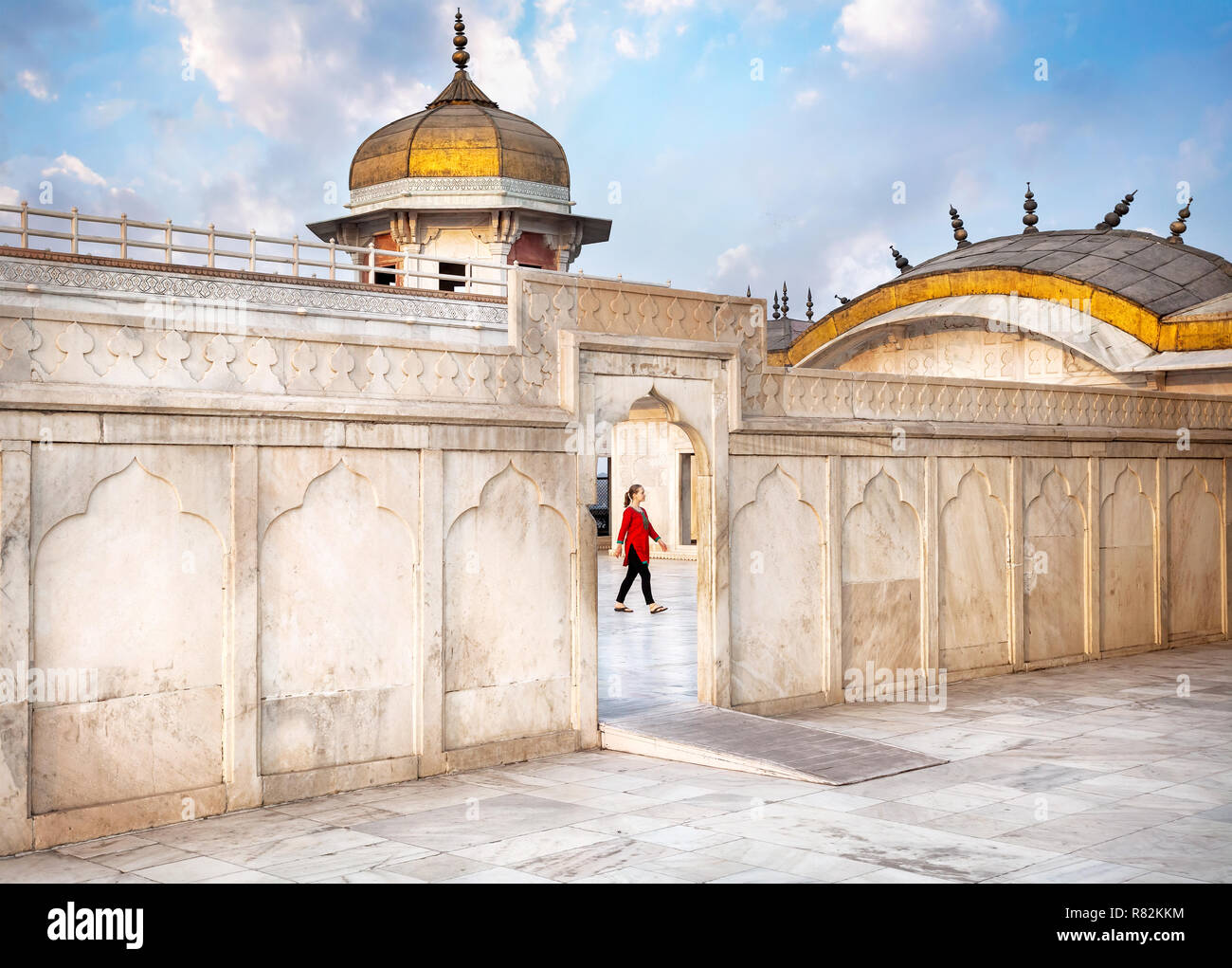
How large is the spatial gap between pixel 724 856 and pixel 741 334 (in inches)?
193

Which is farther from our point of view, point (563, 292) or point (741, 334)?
point (741, 334)

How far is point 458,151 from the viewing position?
28.0 m

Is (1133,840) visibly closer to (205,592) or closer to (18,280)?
(205,592)

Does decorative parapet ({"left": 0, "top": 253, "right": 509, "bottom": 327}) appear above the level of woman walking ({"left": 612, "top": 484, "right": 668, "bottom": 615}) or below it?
above

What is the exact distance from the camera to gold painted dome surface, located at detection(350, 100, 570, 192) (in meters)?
27.9

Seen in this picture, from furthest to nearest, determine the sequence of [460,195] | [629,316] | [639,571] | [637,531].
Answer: [460,195], [639,571], [637,531], [629,316]

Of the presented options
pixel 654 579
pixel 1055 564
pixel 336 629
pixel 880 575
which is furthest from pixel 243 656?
pixel 654 579

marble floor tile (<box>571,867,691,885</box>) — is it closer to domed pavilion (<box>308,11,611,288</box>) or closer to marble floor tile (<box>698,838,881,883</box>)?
marble floor tile (<box>698,838,881,883</box>)

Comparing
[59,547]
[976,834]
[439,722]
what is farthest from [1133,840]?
[59,547]

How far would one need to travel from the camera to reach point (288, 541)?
24.7ft

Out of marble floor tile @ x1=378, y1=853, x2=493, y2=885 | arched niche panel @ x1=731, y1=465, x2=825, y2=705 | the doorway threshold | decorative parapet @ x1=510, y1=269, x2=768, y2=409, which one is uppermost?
decorative parapet @ x1=510, y1=269, x2=768, y2=409

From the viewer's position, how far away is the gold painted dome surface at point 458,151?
27.9 meters

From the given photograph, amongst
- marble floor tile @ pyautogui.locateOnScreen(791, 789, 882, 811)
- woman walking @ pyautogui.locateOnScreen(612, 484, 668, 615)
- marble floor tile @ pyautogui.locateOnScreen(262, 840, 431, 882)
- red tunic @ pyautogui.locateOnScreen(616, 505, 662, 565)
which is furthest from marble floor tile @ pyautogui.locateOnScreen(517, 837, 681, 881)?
red tunic @ pyautogui.locateOnScreen(616, 505, 662, 565)

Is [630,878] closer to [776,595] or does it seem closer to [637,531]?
[776,595]
